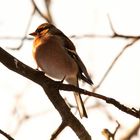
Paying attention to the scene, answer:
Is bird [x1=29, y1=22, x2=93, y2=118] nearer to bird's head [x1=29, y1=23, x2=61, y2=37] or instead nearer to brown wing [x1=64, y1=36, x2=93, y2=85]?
brown wing [x1=64, y1=36, x2=93, y2=85]

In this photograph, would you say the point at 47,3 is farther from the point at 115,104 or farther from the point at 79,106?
the point at 115,104

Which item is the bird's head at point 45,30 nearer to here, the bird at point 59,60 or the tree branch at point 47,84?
the bird at point 59,60

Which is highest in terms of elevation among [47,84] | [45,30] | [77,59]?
[47,84]

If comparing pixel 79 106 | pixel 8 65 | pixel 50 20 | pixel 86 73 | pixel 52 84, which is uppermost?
pixel 8 65

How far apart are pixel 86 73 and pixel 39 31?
142 cm

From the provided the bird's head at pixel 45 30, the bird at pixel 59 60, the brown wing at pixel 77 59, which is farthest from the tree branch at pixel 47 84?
the bird's head at pixel 45 30

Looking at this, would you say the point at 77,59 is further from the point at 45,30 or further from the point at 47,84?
the point at 47,84

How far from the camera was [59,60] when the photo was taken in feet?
16.6

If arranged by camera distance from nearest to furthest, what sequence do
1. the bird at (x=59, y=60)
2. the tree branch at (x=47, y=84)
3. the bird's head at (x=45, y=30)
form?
the tree branch at (x=47, y=84) → the bird at (x=59, y=60) → the bird's head at (x=45, y=30)

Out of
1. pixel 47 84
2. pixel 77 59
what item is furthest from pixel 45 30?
pixel 47 84

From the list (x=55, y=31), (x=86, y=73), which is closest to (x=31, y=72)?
(x=86, y=73)

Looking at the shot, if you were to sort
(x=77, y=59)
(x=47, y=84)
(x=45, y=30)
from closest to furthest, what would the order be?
(x=47, y=84)
(x=77, y=59)
(x=45, y=30)

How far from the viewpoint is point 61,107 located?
316 cm

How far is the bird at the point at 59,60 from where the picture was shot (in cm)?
498
